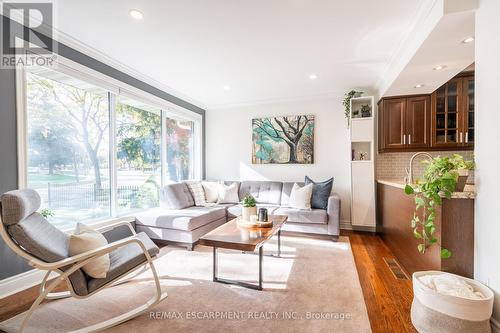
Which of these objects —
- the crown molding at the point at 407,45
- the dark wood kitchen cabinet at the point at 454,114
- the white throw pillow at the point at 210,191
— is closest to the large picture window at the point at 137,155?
the white throw pillow at the point at 210,191

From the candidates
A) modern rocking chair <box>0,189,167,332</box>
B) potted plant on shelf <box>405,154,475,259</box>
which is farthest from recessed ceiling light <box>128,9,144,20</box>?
potted plant on shelf <box>405,154,475,259</box>

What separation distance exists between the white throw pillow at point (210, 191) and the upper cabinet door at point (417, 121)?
335 cm

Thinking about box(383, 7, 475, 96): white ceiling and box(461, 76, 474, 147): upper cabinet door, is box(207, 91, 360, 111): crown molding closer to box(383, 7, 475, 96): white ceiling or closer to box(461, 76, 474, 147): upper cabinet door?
box(383, 7, 475, 96): white ceiling

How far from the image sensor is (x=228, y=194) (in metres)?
4.50

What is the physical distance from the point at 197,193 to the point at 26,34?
2.90 m

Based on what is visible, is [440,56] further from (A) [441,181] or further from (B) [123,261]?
(B) [123,261]

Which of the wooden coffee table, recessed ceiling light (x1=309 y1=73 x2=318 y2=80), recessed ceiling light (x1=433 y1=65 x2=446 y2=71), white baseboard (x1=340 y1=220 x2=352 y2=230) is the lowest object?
white baseboard (x1=340 y1=220 x2=352 y2=230)

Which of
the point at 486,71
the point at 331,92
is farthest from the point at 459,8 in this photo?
the point at 331,92

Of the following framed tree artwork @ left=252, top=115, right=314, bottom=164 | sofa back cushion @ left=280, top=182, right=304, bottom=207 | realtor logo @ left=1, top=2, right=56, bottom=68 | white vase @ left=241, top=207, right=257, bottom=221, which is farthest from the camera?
framed tree artwork @ left=252, top=115, right=314, bottom=164

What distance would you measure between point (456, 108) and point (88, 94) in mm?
5127

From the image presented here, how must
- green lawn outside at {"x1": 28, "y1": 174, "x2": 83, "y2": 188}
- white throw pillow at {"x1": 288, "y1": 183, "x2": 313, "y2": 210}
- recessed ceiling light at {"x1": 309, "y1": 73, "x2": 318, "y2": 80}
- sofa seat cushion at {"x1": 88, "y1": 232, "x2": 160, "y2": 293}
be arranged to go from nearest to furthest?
sofa seat cushion at {"x1": 88, "y1": 232, "x2": 160, "y2": 293}
green lawn outside at {"x1": 28, "y1": 174, "x2": 83, "y2": 188}
recessed ceiling light at {"x1": 309, "y1": 73, "x2": 318, "y2": 80}
white throw pillow at {"x1": 288, "y1": 183, "x2": 313, "y2": 210}

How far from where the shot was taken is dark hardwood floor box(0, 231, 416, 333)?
5.76 ft

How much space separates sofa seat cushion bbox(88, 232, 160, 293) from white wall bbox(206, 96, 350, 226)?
3.13m

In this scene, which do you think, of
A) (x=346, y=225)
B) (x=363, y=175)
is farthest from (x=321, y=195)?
(x=346, y=225)
